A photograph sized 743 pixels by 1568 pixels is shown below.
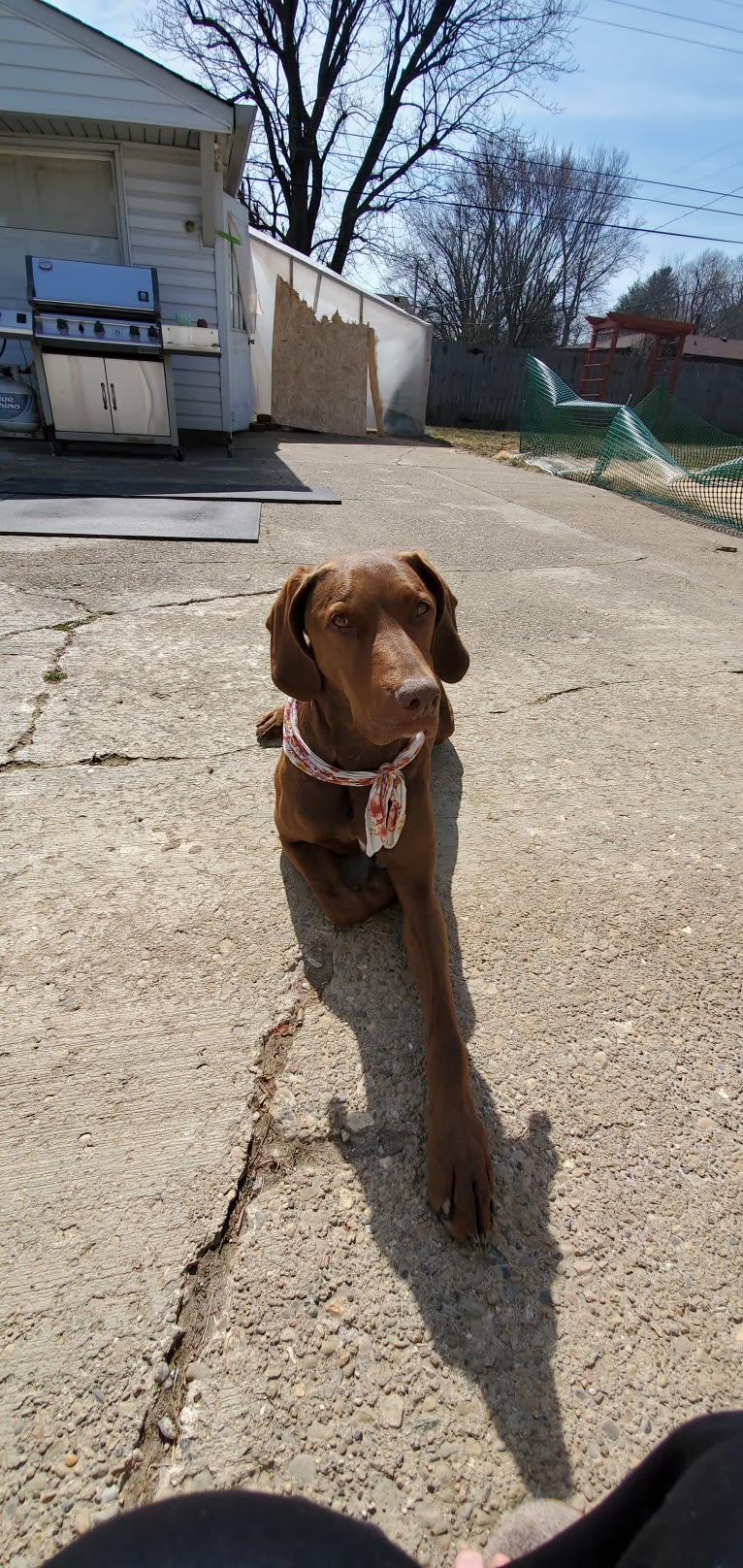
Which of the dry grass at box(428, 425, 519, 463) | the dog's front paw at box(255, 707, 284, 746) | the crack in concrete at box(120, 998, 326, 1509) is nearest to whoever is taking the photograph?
the crack in concrete at box(120, 998, 326, 1509)

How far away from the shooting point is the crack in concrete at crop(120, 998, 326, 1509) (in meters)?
0.98

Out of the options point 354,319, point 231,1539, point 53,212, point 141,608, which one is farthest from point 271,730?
point 354,319

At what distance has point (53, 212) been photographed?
890 centimetres

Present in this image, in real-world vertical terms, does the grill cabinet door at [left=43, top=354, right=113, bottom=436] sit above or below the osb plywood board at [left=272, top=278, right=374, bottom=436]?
below

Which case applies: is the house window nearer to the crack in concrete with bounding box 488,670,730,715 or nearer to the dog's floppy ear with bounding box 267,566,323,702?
the crack in concrete with bounding box 488,670,730,715

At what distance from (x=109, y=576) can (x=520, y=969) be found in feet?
12.2

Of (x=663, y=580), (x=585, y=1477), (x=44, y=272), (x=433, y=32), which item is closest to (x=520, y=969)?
(x=585, y=1477)

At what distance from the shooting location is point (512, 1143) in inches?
56.6

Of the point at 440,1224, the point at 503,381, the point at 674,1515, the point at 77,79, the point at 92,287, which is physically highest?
the point at 77,79

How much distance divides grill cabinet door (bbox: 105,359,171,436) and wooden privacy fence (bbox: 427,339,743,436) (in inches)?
554

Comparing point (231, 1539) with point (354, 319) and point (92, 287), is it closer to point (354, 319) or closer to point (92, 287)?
point (92, 287)

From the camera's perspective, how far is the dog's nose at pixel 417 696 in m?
1.48

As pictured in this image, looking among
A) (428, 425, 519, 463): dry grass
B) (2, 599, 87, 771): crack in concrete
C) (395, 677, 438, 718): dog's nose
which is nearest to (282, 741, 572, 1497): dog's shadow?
(395, 677, 438, 718): dog's nose

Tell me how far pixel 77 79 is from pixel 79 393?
3008 mm
